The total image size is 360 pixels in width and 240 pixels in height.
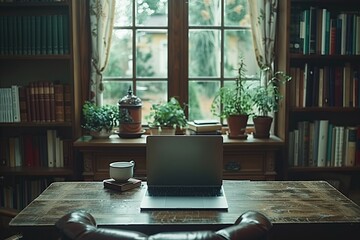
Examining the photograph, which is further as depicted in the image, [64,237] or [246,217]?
[246,217]

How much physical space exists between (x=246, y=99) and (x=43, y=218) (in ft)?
6.43

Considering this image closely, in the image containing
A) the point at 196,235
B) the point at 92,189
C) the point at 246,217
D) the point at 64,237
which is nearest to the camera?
the point at 196,235

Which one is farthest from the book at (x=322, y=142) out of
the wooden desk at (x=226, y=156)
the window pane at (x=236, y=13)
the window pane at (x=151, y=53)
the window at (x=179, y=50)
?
the window pane at (x=151, y=53)

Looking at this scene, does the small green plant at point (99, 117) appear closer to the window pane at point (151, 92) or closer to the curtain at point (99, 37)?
the curtain at point (99, 37)

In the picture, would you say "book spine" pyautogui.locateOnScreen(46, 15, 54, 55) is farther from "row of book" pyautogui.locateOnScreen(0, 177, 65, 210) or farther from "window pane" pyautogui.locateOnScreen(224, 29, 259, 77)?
"window pane" pyautogui.locateOnScreen(224, 29, 259, 77)

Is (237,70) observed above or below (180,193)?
above

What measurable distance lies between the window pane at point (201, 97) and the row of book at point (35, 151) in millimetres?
1002

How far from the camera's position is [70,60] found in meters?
3.39

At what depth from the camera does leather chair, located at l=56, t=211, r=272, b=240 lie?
4.34 ft

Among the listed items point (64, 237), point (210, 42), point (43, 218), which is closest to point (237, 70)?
point (210, 42)

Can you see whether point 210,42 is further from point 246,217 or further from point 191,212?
point 246,217

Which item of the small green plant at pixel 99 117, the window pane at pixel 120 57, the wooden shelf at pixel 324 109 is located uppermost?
the window pane at pixel 120 57

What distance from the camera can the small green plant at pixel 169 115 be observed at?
11.1 ft

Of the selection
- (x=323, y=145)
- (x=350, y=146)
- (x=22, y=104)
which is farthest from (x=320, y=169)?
(x=22, y=104)
